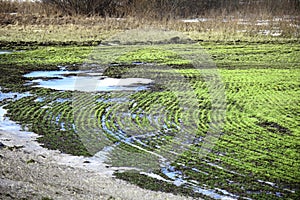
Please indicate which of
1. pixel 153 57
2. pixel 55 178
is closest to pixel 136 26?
pixel 153 57

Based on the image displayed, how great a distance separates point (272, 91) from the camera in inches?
529

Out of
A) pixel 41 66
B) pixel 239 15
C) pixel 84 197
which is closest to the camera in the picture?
pixel 84 197

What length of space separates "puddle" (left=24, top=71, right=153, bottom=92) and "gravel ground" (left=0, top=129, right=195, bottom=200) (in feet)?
A: 17.0

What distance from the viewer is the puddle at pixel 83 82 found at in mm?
14172

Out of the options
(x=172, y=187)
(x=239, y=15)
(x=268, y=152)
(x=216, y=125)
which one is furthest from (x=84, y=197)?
(x=239, y=15)

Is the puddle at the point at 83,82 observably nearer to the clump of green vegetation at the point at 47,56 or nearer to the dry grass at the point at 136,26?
the clump of green vegetation at the point at 47,56

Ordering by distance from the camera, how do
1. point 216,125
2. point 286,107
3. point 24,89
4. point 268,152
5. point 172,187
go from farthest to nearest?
point 24,89 → point 286,107 → point 216,125 → point 268,152 → point 172,187

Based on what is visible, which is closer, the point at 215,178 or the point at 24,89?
the point at 215,178

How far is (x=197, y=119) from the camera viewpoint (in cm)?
1067

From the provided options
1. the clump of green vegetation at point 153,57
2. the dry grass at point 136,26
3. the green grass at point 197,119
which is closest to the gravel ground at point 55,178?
the green grass at point 197,119

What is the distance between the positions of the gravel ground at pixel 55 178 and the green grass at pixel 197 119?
31 cm

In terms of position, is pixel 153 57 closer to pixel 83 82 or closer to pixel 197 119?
pixel 83 82

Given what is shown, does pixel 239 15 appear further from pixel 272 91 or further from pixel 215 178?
pixel 215 178

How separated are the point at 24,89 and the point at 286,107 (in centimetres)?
644
